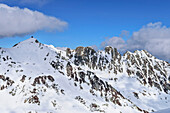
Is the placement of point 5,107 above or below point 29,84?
below

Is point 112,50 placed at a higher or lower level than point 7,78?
higher

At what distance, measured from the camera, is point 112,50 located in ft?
543

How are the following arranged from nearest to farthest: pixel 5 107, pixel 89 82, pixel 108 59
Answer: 1. pixel 5 107
2. pixel 89 82
3. pixel 108 59

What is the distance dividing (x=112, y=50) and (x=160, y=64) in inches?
2058

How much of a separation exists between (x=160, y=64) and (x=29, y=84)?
146000 mm

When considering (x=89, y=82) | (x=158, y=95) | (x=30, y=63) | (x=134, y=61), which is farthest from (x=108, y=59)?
(x=30, y=63)

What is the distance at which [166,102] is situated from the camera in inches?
4938

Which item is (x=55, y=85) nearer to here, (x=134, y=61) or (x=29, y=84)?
(x=29, y=84)

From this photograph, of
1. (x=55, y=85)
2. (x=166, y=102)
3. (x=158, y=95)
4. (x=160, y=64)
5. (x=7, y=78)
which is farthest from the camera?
(x=160, y=64)

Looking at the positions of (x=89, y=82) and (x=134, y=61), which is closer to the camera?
(x=89, y=82)

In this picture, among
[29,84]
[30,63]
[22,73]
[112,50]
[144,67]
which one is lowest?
[29,84]

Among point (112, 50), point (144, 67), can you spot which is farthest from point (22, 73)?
point (144, 67)

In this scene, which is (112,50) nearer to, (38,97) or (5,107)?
(38,97)

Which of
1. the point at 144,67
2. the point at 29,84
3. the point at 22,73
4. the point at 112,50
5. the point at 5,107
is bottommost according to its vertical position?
the point at 5,107
